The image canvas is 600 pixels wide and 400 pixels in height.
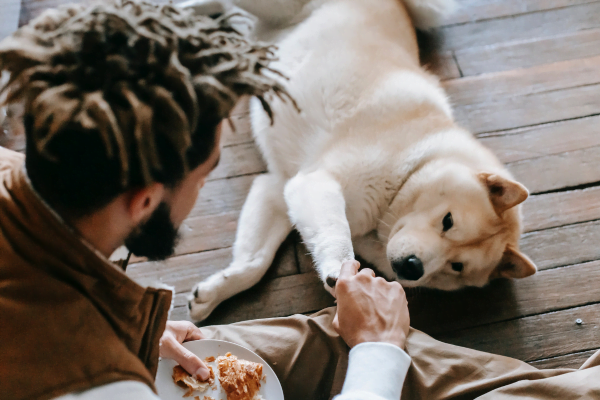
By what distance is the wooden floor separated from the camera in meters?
1.92

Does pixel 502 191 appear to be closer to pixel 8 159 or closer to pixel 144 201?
pixel 144 201

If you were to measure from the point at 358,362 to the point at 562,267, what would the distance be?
4.59 feet

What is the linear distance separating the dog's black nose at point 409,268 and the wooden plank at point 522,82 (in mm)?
1271

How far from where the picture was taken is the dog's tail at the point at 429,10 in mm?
2584

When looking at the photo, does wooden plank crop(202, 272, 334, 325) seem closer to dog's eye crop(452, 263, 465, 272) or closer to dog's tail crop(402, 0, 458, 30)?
dog's eye crop(452, 263, 465, 272)

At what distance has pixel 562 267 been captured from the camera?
2061mm

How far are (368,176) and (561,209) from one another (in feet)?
3.81

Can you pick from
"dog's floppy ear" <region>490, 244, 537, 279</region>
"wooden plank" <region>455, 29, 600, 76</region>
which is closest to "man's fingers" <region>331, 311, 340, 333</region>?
"dog's floppy ear" <region>490, 244, 537, 279</region>

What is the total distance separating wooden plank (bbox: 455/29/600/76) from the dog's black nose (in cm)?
153

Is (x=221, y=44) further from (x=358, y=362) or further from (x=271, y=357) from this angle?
(x=271, y=357)

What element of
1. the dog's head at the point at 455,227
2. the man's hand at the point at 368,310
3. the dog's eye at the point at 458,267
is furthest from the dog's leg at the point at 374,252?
the man's hand at the point at 368,310

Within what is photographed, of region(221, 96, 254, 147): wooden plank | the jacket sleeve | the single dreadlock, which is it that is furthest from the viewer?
region(221, 96, 254, 147): wooden plank

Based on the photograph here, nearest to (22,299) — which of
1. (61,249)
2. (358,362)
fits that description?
(61,249)

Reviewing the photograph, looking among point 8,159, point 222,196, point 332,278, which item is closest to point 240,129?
point 222,196
